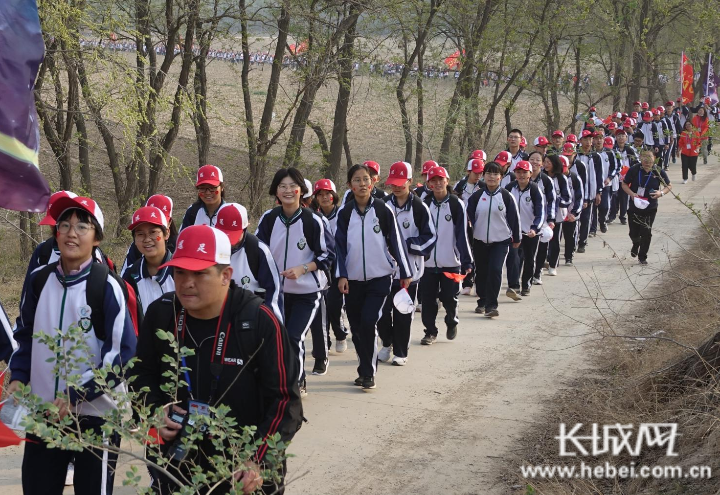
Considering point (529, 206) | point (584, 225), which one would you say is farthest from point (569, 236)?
point (529, 206)

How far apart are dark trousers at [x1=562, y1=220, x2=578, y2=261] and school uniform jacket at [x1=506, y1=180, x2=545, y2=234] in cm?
264

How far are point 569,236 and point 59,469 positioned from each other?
12.9 metres

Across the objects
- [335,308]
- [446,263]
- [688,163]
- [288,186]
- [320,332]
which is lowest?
[320,332]

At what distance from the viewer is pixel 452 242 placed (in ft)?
37.7

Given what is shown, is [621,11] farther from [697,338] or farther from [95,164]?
[697,338]

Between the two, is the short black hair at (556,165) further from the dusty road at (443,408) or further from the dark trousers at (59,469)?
the dark trousers at (59,469)

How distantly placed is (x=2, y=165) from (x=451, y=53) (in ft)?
83.9

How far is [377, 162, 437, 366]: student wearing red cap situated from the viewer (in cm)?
1027

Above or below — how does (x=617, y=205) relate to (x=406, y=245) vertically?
below

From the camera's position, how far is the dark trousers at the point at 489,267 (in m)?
12.8

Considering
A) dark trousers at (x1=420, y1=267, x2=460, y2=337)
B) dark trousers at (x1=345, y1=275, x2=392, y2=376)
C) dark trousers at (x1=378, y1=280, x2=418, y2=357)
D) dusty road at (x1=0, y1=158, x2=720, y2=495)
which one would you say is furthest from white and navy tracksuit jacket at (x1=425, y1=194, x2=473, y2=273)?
dark trousers at (x1=345, y1=275, x2=392, y2=376)

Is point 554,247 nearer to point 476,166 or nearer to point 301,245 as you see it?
point 476,166

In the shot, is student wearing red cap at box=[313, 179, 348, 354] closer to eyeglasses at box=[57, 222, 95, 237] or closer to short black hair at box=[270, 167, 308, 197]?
short black hair at box=[270, 167, 308, 197]

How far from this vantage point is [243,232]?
753cm
